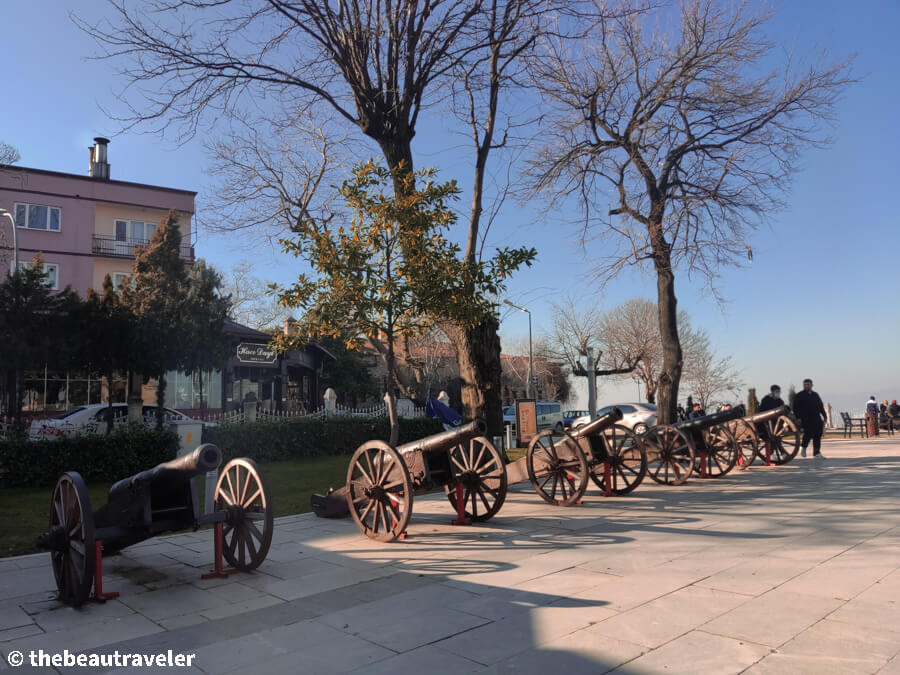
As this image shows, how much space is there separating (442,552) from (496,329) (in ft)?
22.6

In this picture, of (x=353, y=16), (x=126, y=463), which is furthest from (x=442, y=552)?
(x=353, y=16)

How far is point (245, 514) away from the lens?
5.81 meters

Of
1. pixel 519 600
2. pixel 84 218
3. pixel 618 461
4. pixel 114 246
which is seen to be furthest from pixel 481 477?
pixel 84 218

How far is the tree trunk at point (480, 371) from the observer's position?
1234 cm

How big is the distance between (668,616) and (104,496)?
923 centimetres

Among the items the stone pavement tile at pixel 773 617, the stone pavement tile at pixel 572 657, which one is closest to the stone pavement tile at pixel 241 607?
the stone pavement tile at pixel 572 657

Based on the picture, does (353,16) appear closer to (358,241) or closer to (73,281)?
(358,241)

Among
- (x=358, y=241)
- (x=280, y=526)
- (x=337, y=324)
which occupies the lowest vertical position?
(x=280, y=526)

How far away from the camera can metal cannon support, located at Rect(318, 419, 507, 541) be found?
696 cm

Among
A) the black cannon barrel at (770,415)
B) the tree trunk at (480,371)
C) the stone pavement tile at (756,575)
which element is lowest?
the stone pavement tile at (756,575)

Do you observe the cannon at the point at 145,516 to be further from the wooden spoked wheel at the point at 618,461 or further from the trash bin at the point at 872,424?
the trash bin at the point at 872,424

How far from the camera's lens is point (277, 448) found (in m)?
15.5

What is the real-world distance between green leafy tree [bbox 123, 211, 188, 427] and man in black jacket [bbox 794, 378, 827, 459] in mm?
16155

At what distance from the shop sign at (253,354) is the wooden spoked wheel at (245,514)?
17930mm
